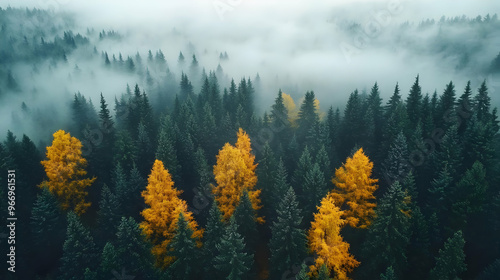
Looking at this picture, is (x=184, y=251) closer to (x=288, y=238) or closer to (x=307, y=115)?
(x=288, y=238)

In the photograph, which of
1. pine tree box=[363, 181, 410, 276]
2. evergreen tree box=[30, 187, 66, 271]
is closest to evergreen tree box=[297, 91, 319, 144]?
pine tree box=[363, 181, 410, 276]

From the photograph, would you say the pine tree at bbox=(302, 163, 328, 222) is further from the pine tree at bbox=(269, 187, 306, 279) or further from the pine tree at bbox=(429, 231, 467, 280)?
the pine tree at bbox=(429, 231, 467, 280)

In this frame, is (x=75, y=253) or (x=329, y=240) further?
(x=75, y=253)

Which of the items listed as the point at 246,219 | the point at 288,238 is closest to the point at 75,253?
the point at 246,219

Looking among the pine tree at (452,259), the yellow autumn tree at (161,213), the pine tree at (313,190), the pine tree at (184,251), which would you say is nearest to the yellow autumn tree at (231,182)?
the yellow autumn tree at (161,213)

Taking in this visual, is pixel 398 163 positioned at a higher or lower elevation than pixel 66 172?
lower

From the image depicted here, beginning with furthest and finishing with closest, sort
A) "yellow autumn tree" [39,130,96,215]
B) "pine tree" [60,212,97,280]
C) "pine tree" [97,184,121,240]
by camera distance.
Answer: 1. "yellow autumn tree" [39,130,96,215]
2. "pine tree" [97,184,121,240]
3. "pine tree" [60,212,97,280]

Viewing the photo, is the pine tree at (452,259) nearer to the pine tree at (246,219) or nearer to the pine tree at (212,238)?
the pine tree at (246,219)
